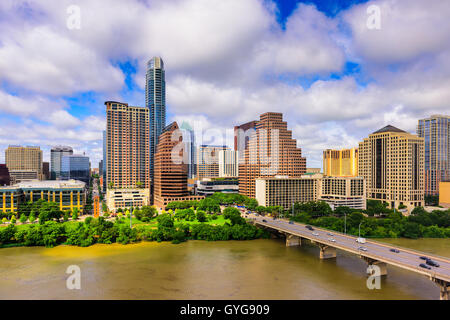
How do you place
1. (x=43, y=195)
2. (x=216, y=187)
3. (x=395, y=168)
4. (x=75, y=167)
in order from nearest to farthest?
(x=43, y=195) < (x=395, y=168) < (x=216, y=187) < (x=75, y=167)

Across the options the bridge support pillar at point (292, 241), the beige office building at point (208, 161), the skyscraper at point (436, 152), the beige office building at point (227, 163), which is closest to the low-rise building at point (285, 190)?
the bridge support pillar at point (292, 241)

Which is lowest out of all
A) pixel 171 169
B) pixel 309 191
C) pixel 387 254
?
pixel 387 254

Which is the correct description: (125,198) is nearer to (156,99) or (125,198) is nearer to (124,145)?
(124,145)

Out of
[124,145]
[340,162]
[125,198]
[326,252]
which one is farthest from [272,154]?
[340,162]

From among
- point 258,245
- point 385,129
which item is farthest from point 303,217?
point 385,129

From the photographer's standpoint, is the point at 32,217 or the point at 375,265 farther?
the point at 32,217
